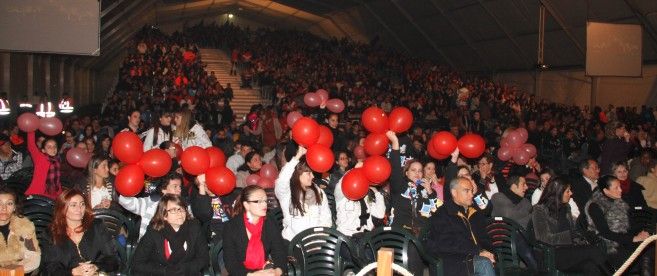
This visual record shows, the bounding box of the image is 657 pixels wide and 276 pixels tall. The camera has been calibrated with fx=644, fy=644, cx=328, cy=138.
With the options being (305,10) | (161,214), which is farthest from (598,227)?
(305,10)

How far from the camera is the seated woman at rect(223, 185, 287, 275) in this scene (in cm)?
469

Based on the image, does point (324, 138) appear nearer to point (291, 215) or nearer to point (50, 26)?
→ point (291, 215)

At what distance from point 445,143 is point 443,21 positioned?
21476 mm

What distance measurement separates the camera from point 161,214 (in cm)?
465

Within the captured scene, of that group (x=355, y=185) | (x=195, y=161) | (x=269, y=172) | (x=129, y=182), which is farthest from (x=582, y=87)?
(x=129, y=182)

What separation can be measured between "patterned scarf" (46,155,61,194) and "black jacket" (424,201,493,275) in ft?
13.7

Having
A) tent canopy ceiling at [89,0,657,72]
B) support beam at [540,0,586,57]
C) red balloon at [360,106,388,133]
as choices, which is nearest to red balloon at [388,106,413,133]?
red balloon at [360,106,388,133]

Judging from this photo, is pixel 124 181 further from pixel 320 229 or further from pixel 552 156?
pixel 552 156

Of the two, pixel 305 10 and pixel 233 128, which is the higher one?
pixel 305 10

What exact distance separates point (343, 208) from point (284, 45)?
26.8m

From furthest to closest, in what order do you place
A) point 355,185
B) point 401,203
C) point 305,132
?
point 401,203, point 305,132, point 355,185

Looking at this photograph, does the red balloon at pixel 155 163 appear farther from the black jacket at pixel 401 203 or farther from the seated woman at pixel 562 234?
the seated woman at pixel 562 234

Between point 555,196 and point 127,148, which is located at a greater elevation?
point 127,148

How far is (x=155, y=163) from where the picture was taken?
6086mm
